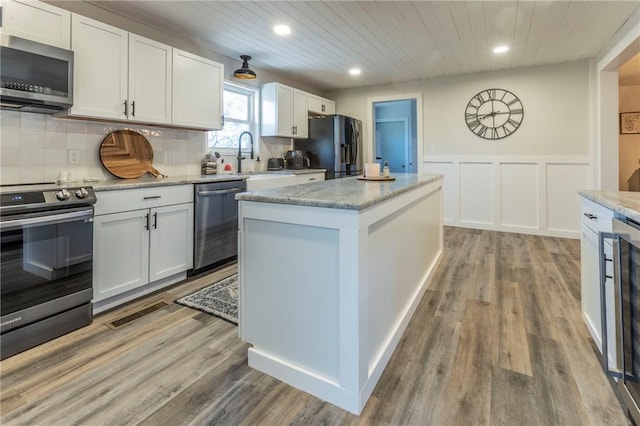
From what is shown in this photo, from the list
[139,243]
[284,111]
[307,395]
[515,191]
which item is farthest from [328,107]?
[307,395]

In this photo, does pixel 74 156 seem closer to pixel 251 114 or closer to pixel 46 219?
pixel 46 219

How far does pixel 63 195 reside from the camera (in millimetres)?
1971

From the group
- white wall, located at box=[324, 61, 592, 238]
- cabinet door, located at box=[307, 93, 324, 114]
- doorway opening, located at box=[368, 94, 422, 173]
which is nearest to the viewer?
white wall, located at box=[324, 61, 592, 238]

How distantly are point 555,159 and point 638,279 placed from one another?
3.96m

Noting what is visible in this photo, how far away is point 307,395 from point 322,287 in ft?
1.65

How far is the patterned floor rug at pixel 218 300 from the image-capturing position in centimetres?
229

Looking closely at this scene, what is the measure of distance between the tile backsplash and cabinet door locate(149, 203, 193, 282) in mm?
679

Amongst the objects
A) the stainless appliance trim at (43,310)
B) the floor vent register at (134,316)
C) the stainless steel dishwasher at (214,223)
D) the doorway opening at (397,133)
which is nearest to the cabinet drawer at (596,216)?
the stainless steel dishwasher at (214,223)

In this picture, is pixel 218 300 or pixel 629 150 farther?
pixel 629 150

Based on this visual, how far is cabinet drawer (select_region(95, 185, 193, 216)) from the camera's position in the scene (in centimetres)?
224

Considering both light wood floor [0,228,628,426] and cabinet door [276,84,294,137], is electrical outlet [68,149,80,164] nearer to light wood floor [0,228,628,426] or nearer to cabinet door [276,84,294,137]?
light wood floor [0,228,628,426]

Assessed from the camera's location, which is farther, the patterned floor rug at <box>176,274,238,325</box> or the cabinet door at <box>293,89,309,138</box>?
the cabinet door at <box>293,89,309,138</box>

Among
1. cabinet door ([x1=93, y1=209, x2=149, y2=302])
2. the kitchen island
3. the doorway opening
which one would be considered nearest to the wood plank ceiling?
cabinet door ([x1=93, y1=209, x2=149, y2=302])

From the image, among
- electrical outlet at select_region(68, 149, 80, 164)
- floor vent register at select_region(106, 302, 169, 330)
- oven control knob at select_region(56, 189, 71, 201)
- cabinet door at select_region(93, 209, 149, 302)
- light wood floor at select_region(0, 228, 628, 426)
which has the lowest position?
light wood floor at select_region(0, 228, 628, 426)
